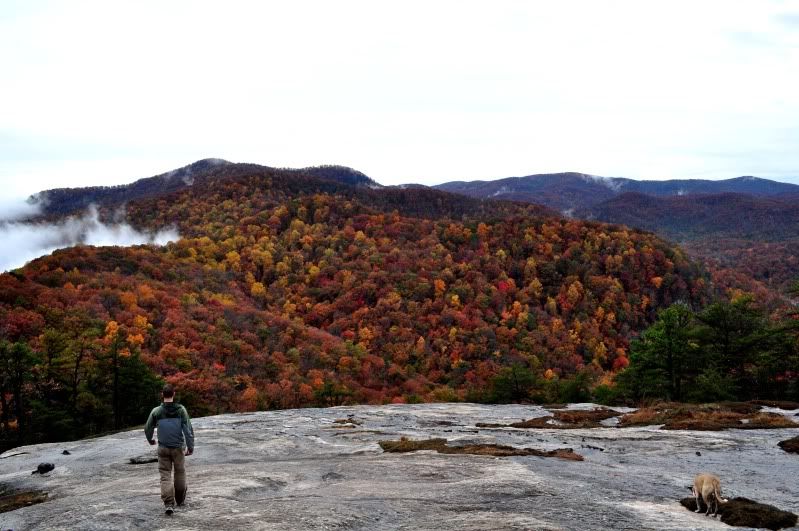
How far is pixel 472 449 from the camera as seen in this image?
24094 millimetres

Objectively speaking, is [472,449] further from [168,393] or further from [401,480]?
[168,393]

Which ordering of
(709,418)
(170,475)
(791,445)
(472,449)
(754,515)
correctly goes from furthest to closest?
(709,418), (472,449), (791,445), (170,475), (754,515)

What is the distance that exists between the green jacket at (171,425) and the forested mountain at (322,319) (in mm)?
36490

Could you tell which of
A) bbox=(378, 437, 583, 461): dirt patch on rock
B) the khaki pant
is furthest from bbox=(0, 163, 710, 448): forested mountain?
the khaki pant

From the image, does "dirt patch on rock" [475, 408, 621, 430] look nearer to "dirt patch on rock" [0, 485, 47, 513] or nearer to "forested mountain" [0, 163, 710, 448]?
"forested mountain" [0, 163, 710, 448]

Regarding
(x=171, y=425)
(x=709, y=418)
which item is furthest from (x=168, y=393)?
(x=709, y=418)

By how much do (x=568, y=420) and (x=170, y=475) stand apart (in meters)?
27.8

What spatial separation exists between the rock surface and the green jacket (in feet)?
5.70

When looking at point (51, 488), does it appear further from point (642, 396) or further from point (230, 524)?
point (642, 396)

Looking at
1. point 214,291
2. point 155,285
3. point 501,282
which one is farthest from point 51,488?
point 501,282

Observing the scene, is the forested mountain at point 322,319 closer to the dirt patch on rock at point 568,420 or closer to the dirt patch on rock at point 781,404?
the dirt patch on rock at point 568,420

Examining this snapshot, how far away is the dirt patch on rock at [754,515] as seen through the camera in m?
12.9

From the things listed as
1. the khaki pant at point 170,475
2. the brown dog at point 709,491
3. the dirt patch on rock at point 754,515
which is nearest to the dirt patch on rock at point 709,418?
the dirt patch on rock at point 754,515

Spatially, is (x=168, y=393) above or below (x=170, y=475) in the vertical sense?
above
